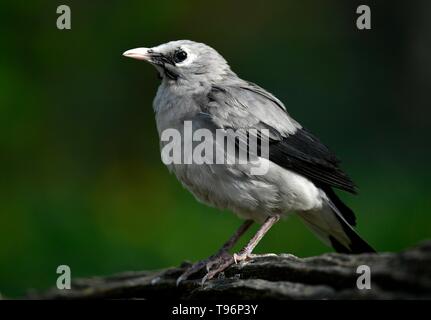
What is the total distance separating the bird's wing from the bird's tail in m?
0.21

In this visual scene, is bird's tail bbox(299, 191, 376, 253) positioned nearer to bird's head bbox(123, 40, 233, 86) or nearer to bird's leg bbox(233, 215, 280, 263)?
bird's leg bbox(233, 215, 280, 263)

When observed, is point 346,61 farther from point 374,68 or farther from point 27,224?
point 27,224

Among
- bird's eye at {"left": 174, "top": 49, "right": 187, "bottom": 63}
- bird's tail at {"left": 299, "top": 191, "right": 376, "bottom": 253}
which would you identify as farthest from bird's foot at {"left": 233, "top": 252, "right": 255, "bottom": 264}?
bird's eye at {"left": 174, "top": 49, "right": 187, "bottom": 63}

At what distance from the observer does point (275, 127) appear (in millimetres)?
5066

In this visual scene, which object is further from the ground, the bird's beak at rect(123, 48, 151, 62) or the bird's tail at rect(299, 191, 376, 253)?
the bird's beak at rect(123, 48, 151, 62)

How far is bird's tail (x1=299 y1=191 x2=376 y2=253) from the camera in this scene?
5305 millimetres

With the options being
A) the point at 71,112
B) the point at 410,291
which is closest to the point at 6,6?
the point at 71,112

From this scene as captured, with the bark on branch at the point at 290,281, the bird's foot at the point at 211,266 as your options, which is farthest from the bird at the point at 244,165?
the bark on branch at the point at 290,281

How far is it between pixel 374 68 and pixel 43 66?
388 cm

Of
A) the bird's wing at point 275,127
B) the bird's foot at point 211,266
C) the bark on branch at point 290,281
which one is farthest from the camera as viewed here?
the bird's wing at point 275,127

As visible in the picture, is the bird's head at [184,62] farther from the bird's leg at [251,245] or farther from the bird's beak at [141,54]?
the bird's leg at [251,245]

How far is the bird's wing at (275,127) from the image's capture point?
4902 millimetres

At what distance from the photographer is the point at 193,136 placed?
474 centimetres

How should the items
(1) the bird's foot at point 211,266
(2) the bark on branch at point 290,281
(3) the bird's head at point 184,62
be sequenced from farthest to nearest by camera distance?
(3) the bird's head at point 184,62 → (1) the bird's foot at point 211,266 → (2) the bark on branch at point 290,281
